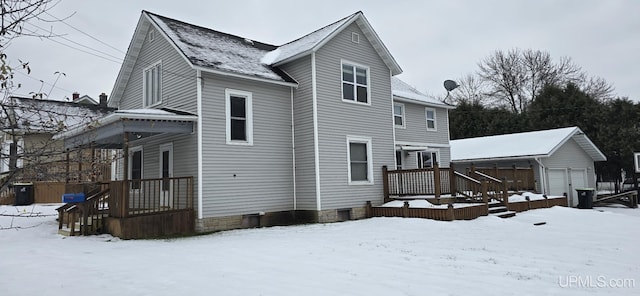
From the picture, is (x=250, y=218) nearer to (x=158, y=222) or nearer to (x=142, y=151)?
(x=158, y=222)

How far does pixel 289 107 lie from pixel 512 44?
40.5 meters

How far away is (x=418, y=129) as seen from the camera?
21.1 m

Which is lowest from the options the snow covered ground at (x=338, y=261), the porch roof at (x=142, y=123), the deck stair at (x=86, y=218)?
the snow covered ground at (x=338, y=261)

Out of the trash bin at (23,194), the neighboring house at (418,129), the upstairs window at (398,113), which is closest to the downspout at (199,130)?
the neighboring house at (418,129)

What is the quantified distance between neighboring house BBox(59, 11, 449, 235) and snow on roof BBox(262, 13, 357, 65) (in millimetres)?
87

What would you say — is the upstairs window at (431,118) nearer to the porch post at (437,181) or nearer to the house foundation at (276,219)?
the porch post at (437,181)

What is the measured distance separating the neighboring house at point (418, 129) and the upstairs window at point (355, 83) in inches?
140

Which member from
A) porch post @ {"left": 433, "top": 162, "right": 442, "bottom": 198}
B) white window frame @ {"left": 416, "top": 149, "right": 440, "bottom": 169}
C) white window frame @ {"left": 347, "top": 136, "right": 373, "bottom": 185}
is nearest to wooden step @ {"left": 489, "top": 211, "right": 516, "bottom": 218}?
porch post @ {"left": 433, "top": 162, "right": 442, "bottom": 198}

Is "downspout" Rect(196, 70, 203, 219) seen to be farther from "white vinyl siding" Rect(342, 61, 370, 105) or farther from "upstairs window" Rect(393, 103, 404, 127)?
"upstairs window" Rect(393, 103, 404, 127)

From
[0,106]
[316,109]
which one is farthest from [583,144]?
[0,106]

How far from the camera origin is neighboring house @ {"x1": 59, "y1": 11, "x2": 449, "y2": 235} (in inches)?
505

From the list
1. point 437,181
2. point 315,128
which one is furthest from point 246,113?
point 437,181

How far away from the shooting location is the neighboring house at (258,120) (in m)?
12.8

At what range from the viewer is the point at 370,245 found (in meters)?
10.1
